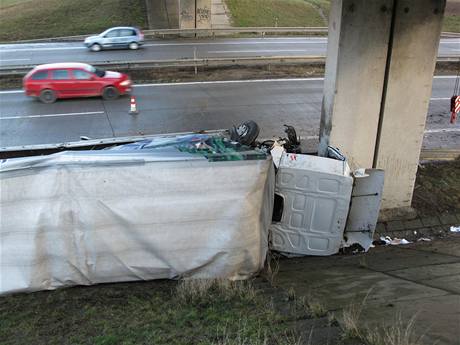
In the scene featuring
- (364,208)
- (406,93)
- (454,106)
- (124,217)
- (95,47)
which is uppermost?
(406,93)

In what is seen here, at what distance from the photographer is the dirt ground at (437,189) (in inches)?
408

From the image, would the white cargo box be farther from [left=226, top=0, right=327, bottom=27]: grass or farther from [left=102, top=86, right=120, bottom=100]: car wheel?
[left=226, top=0, right=327, bottom=27]: grass

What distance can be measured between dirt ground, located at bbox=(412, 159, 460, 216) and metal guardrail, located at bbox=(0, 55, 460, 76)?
1426 centimetres

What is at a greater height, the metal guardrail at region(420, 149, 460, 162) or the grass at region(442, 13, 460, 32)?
the grass at region(442, 13, 460, 32)

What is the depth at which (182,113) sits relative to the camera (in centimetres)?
1706

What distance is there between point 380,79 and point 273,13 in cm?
3502

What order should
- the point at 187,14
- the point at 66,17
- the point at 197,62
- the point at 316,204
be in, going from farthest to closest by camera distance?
1. the point at 66,17
2. the point at 187,14
3. the point at 197,62
4. the point at 316,204

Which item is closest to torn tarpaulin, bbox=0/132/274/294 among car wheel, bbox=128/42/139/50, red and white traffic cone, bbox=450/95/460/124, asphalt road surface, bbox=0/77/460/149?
asphalt road surface, bbox=0/77/460/149

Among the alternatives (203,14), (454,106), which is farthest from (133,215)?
(203,14)

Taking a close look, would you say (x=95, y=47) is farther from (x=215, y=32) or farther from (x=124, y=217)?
(x=124, y=217)

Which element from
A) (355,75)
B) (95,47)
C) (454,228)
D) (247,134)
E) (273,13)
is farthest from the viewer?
(273,13)

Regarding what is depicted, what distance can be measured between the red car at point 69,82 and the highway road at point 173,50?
710 centimetres

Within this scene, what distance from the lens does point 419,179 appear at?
11188 millimetres

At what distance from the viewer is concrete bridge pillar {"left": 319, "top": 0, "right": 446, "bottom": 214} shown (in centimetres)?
879
